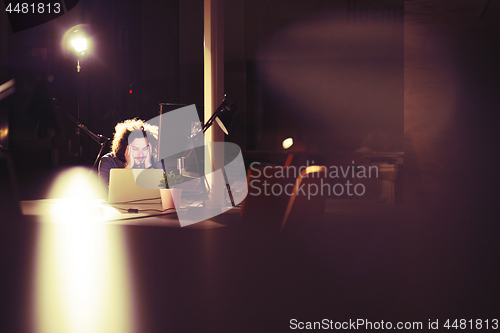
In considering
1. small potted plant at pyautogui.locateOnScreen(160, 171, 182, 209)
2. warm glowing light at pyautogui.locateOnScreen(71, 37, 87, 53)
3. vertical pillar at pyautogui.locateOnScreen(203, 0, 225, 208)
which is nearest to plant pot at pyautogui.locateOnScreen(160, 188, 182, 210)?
small potted plant at pyautogui.locateOnScreen(160, 171, 182, 209)

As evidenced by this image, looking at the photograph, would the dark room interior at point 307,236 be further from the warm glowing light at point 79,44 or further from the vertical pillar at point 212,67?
the warm glowing light at point 79,44

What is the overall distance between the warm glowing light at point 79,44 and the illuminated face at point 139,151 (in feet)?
7.98

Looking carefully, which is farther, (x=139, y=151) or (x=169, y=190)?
(x=139, y=151)

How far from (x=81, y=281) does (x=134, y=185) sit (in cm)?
180

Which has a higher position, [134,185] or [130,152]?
[130,152]

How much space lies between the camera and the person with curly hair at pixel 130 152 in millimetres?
3932

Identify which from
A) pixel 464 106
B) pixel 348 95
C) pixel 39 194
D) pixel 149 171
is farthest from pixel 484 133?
pixel 348 95

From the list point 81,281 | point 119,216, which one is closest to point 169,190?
point 119,216

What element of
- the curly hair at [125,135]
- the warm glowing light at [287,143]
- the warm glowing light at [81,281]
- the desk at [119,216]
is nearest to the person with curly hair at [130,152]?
the curly hair at [125,135]

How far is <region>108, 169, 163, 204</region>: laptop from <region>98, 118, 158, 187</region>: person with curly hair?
1.84ft

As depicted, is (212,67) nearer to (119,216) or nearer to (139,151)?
(139,151)

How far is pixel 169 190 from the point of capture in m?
3.11

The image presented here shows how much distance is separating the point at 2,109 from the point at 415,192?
6.85 m

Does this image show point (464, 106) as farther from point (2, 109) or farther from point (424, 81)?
point (2, 109)
